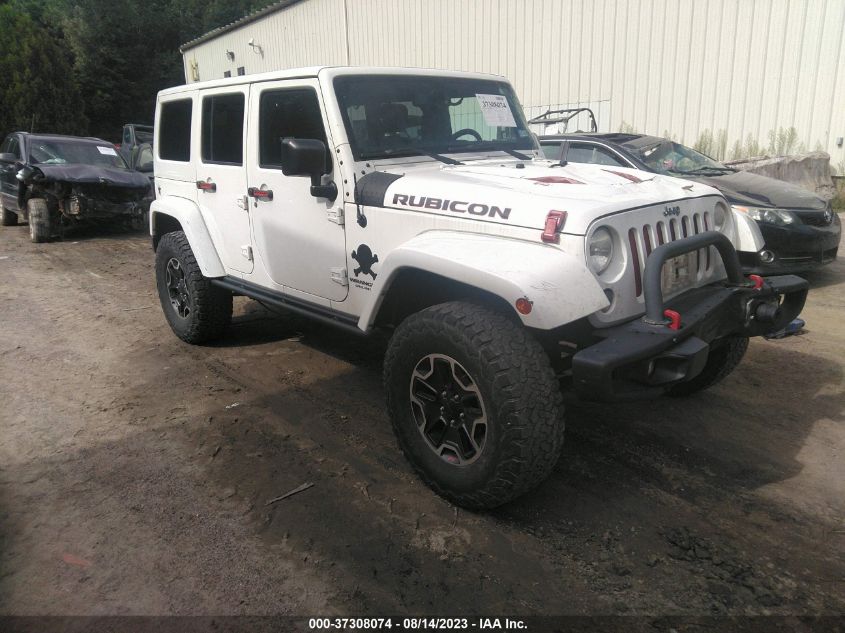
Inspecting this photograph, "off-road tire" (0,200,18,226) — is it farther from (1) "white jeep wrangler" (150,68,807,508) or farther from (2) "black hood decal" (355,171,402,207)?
(2) "black hood decal" (355,171,402,207)

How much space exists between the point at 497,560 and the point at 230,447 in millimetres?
1707

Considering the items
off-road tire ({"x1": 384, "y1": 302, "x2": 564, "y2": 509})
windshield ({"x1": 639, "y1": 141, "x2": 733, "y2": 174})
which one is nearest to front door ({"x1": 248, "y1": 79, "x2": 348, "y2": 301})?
off-road tire ({"x1": 384, "y1": 302, "x2": 564, "y2": 509})

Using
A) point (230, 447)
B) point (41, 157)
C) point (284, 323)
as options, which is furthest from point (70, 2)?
point (230, 447)

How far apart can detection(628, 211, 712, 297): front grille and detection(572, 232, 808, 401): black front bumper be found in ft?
0.37

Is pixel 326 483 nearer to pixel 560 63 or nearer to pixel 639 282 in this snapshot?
pixel 639 282

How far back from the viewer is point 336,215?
3.62m

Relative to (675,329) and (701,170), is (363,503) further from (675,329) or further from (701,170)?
(701,170)

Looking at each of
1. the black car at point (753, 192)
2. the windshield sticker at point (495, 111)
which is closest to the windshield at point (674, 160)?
the black car at point (753, 192)

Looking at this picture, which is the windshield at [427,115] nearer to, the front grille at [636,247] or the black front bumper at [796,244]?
the front grille at [636,247]

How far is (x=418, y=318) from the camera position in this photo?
2926 millimetres

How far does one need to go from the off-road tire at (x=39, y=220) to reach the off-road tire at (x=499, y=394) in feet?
32.1

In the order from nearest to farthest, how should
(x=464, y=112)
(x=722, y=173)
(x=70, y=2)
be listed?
1. (x=464, y=112)
2. (x=722, y=173)
3. (x=70, y=2)

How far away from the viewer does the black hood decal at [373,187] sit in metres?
3.38

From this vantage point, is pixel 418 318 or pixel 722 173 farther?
pixel 722 173
